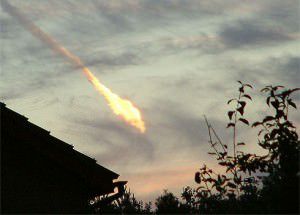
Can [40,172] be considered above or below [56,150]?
below

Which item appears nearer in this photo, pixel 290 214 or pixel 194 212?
pixel 290 214

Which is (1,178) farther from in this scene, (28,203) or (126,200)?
(126,200)

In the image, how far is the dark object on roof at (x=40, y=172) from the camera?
1039 centimetres

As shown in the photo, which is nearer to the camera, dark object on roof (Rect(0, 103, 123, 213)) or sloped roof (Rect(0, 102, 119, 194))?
dark object on roof (Rect(0, 103, 123, 213))

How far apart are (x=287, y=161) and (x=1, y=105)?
6.62 m

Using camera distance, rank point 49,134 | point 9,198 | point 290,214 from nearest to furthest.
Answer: point 290,214, point 9,198, point 49,134

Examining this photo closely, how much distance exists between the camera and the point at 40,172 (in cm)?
1098

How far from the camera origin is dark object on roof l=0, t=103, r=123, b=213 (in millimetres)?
10391

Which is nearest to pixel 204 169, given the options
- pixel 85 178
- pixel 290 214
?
pixel 290 214

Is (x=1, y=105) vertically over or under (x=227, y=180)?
over

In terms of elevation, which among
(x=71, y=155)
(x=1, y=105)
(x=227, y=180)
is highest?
(x=1, y=105)

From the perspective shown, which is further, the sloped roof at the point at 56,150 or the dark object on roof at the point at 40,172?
the sloped roof at the point at 56,150

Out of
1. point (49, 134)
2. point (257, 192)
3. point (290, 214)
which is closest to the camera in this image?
point (290, 214)

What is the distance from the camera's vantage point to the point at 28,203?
10391mm
